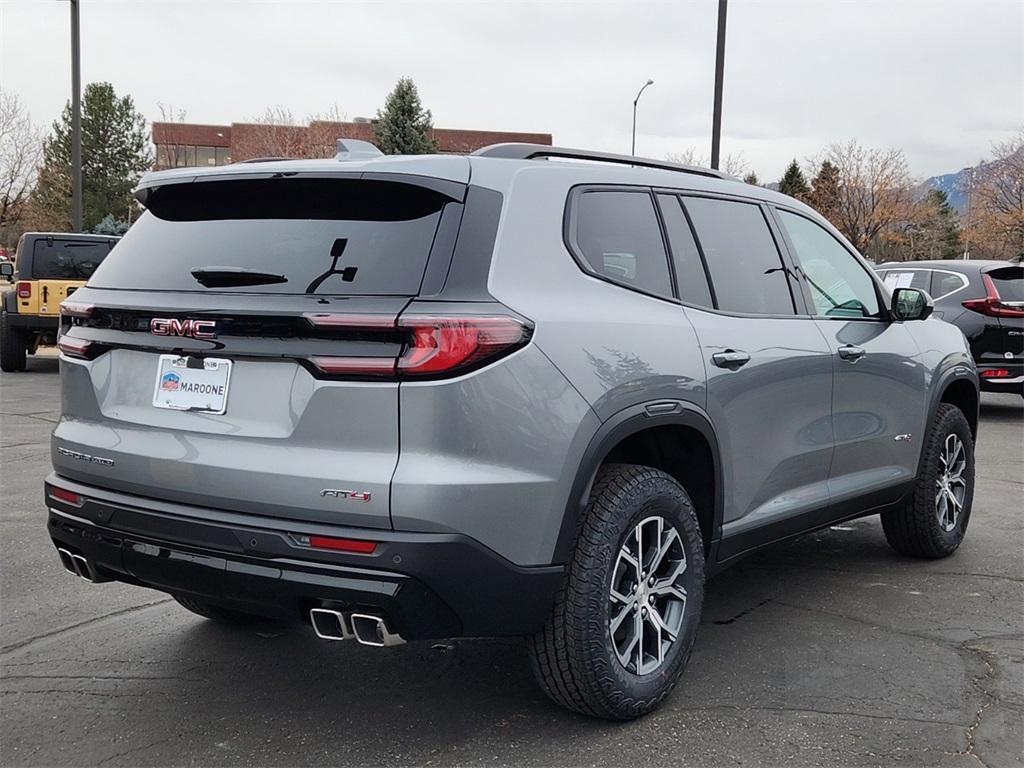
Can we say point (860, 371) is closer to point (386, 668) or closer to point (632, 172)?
point (632, 172)

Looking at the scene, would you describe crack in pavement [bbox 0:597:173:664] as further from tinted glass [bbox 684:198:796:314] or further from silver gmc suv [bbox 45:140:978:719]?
tinted glass [bbox 684:198:796:314]

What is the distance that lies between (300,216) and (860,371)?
2669mm

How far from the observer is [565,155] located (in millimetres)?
3729

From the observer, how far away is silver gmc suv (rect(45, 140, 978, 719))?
2879 millimetres

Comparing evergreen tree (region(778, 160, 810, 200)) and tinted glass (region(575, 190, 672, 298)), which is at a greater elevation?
evergreen tree (region(778, 160, 810, 200))

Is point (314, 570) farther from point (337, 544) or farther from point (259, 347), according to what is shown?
point (259, 347)

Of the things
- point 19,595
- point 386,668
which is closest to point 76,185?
point 19,595

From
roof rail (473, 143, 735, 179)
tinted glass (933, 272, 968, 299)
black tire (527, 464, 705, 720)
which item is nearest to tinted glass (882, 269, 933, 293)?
tinted glass (933, 272, 968, 299)

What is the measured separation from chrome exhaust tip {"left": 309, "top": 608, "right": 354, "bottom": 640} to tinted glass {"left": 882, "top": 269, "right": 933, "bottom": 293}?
10269 millimetres

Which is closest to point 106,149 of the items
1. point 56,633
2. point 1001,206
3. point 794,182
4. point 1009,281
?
point 794,182

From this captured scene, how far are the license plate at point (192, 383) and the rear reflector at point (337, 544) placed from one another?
477 mm

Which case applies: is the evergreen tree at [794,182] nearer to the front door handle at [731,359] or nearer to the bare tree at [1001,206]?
the bare tree at [1001,206]

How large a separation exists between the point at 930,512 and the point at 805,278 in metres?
1.56

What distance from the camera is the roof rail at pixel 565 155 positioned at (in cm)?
341
